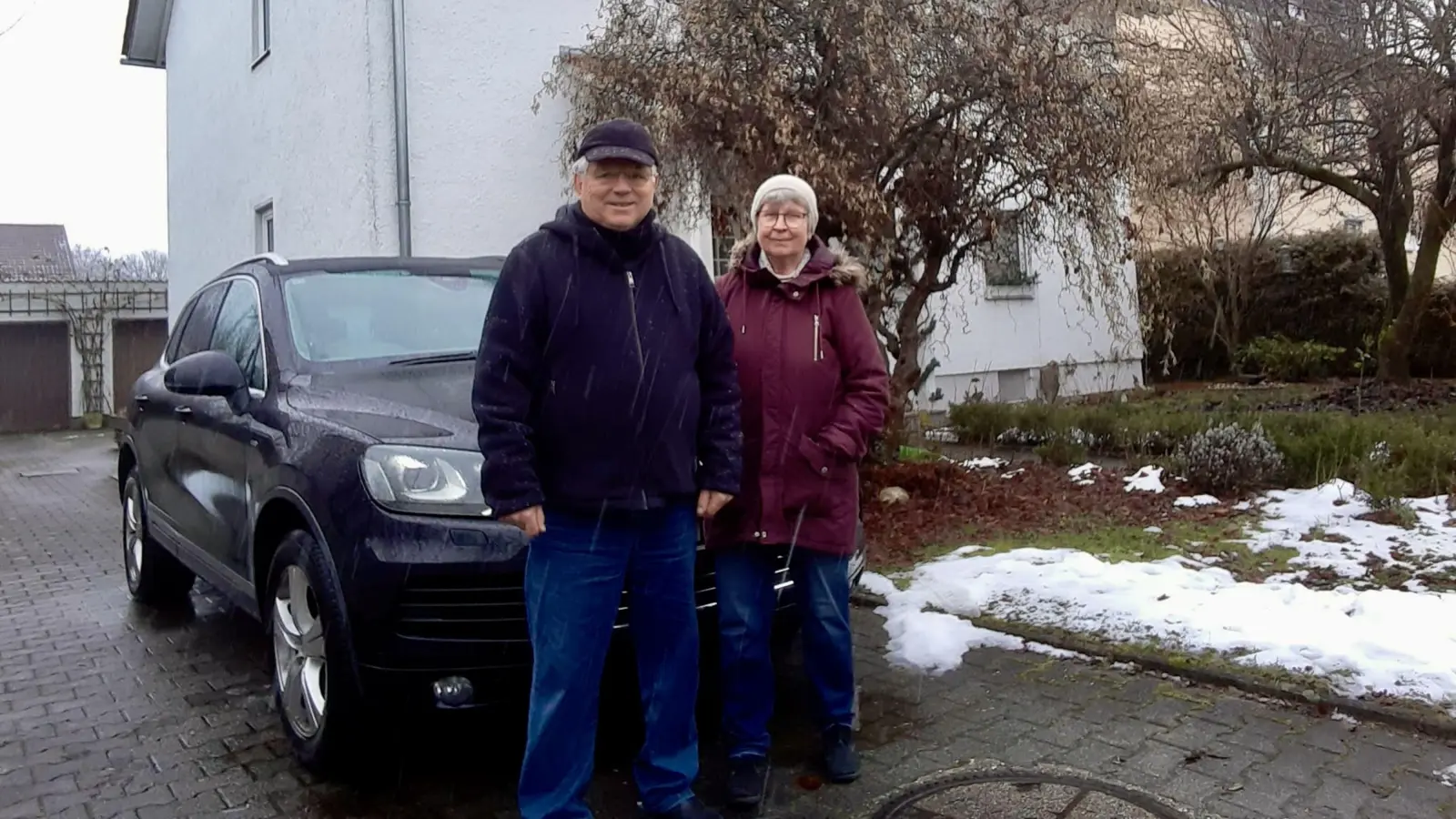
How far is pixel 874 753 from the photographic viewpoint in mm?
3910

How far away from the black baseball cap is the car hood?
98 centimetres

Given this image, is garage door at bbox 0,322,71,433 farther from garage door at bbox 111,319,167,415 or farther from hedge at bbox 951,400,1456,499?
hedge at bbox 951,400,1456,499

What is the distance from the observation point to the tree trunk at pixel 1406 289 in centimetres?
1288

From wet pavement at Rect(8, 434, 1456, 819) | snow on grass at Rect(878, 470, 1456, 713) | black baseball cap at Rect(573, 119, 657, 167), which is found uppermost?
black baseball cap at Rect(573, 119, 657, 167)

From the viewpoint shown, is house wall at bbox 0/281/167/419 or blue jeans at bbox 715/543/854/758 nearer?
blue jeans at bbox 715/543/854/758

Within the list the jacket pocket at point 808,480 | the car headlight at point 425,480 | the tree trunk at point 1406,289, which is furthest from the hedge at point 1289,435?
the car headlight at point 425,480

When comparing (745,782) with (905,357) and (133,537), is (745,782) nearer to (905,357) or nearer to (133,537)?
(133,537)

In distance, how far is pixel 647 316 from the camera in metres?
3.11

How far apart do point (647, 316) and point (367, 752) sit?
5.69ft

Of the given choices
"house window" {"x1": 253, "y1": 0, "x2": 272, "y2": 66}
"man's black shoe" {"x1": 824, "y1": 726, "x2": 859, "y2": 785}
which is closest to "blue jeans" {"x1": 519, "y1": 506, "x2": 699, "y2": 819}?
"man's black shoe" {"x1": 824, "y1": 726, "x2": 859, "y2": 785}

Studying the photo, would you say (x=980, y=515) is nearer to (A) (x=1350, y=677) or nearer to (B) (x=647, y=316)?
(A) (x=1350, y=677)

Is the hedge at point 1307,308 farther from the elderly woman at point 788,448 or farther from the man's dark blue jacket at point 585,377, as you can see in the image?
the man's dark blue jacket at point 585,377

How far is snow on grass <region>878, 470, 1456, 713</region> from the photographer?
173 inches

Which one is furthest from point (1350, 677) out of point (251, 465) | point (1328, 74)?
point (1328, 74)
